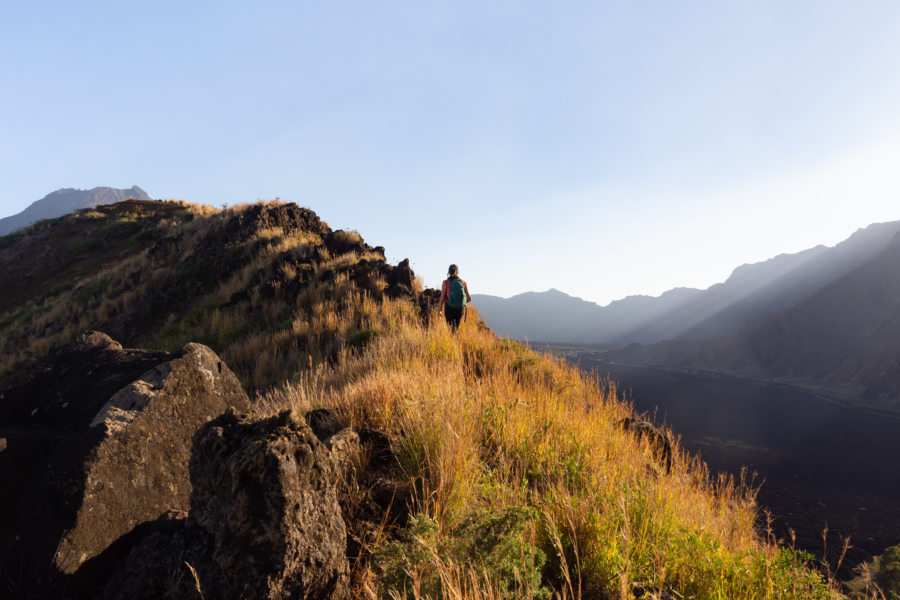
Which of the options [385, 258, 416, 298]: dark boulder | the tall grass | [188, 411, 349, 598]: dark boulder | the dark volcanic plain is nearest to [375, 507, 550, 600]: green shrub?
the tall grass

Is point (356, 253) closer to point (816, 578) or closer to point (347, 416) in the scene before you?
point (347, 416)

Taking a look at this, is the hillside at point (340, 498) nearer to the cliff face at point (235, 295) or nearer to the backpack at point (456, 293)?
the backpack at point (456, 293)

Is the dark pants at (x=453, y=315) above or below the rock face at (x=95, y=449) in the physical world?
above

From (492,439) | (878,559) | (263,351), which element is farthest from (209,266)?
(878,559)

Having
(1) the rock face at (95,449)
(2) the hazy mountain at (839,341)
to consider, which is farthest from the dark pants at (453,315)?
(2) the hazy mountain at (839,341)

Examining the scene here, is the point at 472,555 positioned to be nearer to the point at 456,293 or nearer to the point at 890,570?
the point at 456,293

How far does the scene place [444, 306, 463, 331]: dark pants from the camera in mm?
9219

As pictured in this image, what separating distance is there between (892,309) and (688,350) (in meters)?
58.5

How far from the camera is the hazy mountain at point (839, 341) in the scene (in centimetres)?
9744

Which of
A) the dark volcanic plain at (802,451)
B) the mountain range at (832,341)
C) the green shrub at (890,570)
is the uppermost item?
the mountain range at (832,341)

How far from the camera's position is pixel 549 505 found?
2754 mm

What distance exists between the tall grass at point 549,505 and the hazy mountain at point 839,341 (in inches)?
5003

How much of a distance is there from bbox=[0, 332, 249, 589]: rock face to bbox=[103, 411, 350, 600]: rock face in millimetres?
356

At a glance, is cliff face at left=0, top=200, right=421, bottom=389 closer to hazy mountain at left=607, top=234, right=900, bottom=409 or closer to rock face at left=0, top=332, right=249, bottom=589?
rock face at left=0, top=332, right=249, bottom=589
